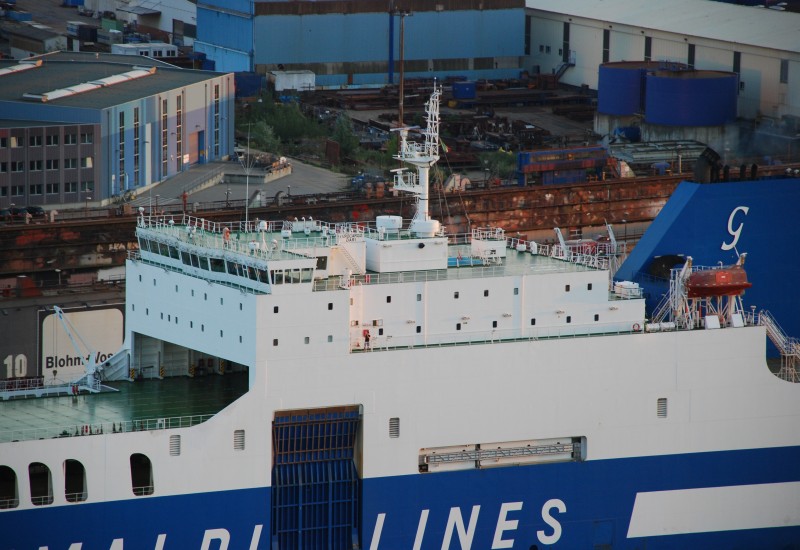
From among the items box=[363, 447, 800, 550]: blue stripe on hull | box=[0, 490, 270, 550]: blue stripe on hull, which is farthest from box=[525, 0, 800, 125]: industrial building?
box=[0, 490, 270, 550]: blue stripe on hull

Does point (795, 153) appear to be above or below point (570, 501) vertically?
above

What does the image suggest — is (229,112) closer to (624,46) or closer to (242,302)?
(624,46)

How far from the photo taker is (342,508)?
28969 mm

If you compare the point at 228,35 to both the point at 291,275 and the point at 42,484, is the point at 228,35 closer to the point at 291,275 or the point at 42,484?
the point at 291,275

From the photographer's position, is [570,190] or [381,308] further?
[570,190]

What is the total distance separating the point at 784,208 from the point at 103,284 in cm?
1798

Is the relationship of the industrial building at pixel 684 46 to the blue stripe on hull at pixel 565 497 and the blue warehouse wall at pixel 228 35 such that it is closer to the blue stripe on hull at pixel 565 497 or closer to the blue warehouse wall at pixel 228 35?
the blue warehouse wall at pixel 228 35

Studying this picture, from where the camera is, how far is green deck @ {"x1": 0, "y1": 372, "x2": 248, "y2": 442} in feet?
92.3

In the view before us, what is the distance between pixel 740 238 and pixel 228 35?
46.2m

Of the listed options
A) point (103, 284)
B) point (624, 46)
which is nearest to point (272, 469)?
point (103, 284)

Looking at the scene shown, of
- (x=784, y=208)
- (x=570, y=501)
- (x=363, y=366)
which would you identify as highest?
(x=784, y=208)

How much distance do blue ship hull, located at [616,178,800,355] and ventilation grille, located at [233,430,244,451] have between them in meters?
9.15

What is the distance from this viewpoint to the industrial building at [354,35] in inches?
2972

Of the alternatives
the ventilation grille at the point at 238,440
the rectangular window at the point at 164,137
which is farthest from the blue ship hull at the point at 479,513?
the rectangular window at the point at 164,137
